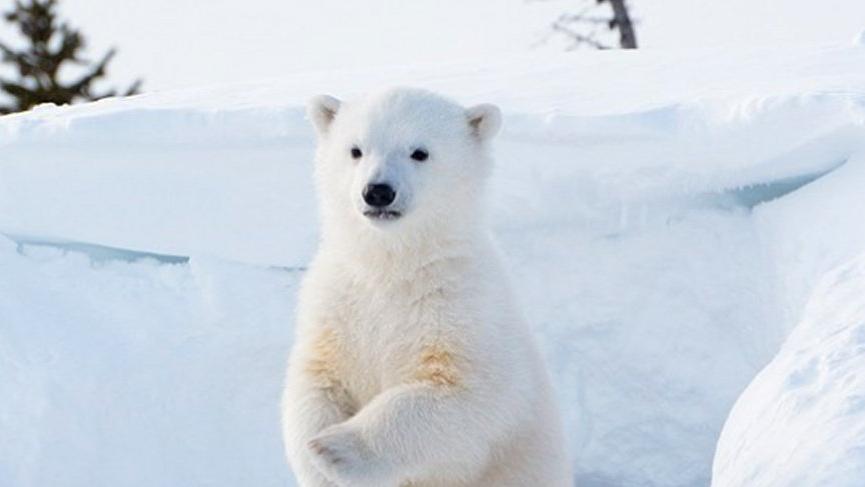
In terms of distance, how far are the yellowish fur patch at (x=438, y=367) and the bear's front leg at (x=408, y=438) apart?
0.02m

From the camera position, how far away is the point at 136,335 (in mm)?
5664

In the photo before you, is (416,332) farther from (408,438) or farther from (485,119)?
(485,119)

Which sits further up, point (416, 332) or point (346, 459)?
point (416, 332)

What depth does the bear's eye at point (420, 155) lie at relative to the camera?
3984mm

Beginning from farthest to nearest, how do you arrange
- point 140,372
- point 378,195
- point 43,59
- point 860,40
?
point 43,59
point 860,40
point 140,372
point 378,195

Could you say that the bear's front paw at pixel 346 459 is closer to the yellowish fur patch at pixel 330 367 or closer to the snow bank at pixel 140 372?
the yellowish fur patch at pixel 330 367

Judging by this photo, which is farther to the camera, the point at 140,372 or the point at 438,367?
the point at 140,372

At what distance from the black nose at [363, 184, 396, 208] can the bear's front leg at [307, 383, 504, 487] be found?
43 cm

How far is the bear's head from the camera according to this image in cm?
388

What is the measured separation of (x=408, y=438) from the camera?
374 cm

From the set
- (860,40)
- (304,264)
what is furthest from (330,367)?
(860,40)

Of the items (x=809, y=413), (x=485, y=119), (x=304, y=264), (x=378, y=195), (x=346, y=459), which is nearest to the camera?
(x=809, y=413)

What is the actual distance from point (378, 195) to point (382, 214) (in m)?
0.05

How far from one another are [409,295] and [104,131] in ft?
8.13
